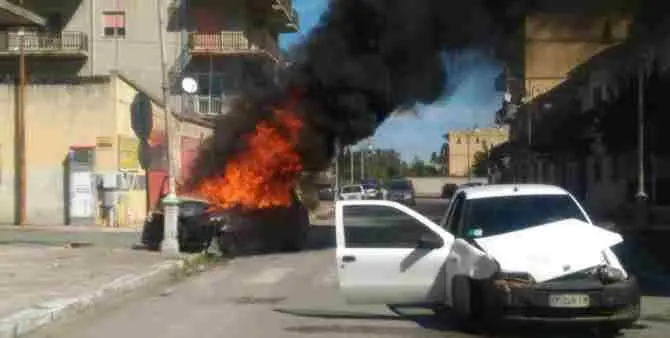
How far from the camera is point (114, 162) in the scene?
3597cm

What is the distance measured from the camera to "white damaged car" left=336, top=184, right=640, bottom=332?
10.3 meters

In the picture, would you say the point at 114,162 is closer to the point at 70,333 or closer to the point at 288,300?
the point at 288,300

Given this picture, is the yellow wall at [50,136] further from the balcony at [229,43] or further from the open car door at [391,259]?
the open car door at [391,259]

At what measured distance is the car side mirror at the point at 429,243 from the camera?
38.1 feet

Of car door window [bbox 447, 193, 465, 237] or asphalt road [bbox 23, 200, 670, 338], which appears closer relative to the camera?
asphalt road [bbox 23, 200, 670, 338]

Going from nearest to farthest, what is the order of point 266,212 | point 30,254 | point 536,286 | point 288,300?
1. point 536,286
2. point 288,300
3. point 30,254
4. point 266,212

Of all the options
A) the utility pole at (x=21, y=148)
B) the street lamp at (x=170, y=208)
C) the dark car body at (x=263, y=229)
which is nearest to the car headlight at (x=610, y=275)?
the street lamp at (x=170, y=208)

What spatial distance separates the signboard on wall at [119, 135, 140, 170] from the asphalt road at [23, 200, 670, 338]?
18.8m

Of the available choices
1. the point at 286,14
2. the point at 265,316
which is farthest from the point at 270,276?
the point at 286,14

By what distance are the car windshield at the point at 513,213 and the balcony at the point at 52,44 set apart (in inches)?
1567

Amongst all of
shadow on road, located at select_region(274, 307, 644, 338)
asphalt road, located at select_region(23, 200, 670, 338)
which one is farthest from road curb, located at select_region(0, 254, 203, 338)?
shadow on road, located at select_region(274, 307, 644, 338)

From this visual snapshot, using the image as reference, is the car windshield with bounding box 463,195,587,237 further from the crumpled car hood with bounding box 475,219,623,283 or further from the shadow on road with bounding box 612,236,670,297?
the shadow on road with bounding box 612,236,670,297

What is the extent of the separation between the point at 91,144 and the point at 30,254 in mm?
13764

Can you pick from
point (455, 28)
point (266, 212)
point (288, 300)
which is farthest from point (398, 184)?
point (288, 300)
